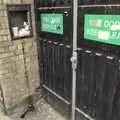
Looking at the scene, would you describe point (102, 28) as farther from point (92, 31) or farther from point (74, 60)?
point (74, 60)

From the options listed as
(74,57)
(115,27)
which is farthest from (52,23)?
(115,27)

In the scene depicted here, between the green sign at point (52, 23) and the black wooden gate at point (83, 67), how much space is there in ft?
0.18

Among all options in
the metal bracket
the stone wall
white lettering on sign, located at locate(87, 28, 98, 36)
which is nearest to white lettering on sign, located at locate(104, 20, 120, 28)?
white lettering on sign, located at locate(87, 28, 98, 36)

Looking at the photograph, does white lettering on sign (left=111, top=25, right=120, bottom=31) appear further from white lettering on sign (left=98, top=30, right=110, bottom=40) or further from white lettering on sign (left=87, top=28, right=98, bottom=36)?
white lettering on sign (left=87, top=28, right=98, bottom=36)

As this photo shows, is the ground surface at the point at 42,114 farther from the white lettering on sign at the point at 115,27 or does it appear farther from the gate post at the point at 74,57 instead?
the white lettering on sign at the point at 115,27

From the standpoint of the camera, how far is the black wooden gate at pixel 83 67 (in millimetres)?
1730

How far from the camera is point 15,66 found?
269cm

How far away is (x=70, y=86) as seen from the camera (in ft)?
7.81

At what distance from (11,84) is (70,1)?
1.56 metres

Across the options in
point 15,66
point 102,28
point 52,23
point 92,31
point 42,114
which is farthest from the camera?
point 42,114

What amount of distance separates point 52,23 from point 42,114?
1486 millimetres

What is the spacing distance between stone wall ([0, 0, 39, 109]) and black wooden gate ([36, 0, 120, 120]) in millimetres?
179

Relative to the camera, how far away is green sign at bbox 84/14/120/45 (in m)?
1.59

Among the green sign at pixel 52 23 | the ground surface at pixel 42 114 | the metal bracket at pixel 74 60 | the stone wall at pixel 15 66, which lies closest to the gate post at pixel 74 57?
the metal bracket at pixel 74 60
